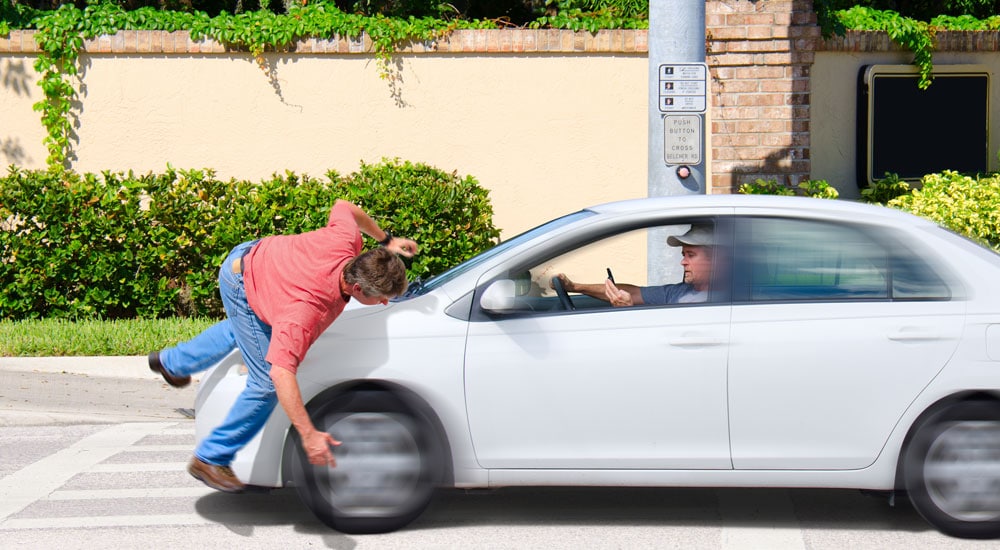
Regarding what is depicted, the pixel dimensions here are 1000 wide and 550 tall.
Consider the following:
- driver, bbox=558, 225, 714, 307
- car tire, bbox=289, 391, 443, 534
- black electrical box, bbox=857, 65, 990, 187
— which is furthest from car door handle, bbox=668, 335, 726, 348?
black electrical box, bbox=857, 65, 990, 187

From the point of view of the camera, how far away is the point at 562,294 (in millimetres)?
5711

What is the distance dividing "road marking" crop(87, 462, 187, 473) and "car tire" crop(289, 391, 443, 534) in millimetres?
1691

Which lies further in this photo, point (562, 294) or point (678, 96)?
point (678, 96)

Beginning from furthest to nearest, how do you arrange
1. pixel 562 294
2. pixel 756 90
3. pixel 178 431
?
1. pixel 756 90
2. pixel 178 431
3. pixel 562 294

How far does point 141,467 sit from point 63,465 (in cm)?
47

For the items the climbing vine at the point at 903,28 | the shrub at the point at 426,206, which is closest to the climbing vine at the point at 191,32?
the shrub at the point at 426,206

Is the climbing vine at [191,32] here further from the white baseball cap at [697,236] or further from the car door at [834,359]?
the car door at [834,359]

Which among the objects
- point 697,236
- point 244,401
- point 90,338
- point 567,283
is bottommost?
point 90,338

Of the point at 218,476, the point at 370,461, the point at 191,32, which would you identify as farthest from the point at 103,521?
the point at 191,32

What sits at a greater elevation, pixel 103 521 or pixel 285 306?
pixel 285 306

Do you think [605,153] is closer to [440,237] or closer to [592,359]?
[440,237]

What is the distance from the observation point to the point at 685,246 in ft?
18.9

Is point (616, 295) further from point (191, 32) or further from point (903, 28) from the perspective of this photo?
point (903, 28)

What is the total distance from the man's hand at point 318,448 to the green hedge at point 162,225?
18.1 feet
